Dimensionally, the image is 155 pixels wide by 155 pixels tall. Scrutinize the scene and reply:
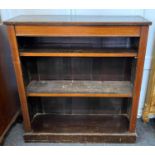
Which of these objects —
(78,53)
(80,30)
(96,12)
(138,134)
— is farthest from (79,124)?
(96,12)

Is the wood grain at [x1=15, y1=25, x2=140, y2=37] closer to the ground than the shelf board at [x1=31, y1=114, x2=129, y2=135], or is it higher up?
higher up

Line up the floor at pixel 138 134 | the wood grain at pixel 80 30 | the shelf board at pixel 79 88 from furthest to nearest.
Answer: the floor at pixel 138 134
the shelf board at pixel 79 88
the wood grain at pixel 80 30

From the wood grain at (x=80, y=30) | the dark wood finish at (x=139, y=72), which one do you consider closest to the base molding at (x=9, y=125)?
the wood grain at (x=80, y=30)

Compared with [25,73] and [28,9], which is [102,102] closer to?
[25,73]

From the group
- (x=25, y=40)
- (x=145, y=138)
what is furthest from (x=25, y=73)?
(x=145, y=138)

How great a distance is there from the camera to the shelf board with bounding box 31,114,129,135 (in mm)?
1632

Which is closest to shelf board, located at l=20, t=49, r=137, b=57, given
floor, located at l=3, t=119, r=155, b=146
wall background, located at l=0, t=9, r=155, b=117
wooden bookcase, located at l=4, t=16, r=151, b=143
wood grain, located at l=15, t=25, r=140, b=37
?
wooden bookcase, located at l=4, t=16, r=151, b=143

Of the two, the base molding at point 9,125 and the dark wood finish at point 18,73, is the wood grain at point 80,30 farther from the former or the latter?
the base molding at point 9,125

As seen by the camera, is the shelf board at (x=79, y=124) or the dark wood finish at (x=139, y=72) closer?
the dark wood finish at (x=139, y=72)

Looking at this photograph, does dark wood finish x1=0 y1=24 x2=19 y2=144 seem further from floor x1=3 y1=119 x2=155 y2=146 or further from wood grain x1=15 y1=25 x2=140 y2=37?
wood grain x1=15 y1=25 x2=140 y2=37

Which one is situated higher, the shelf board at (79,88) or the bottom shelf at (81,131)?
the shelf board at (79,88)

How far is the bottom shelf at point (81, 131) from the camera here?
5.25 feet

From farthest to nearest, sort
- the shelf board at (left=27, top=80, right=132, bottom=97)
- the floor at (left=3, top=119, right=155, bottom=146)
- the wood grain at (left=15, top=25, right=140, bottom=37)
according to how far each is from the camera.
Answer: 1. the floor at (left=3, top=119, right=155, bottom=146)
2. the shelf board at (left=27, top=80, right=132, bottom=97)
3. the wood grain at (left=15, top=25, right=140, bottom=37)

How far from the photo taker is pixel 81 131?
163 cm
